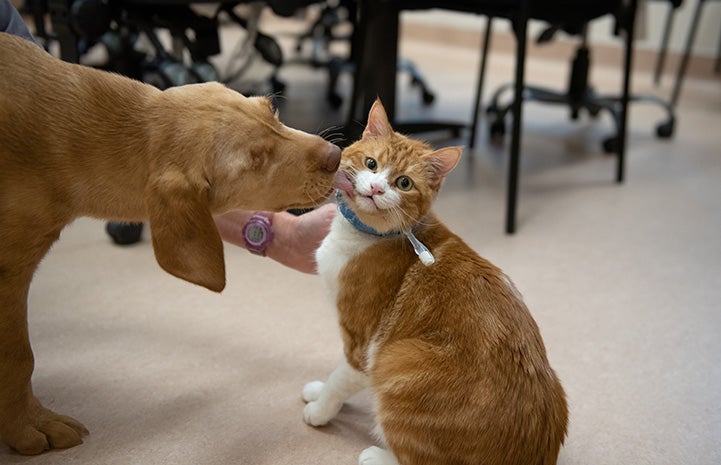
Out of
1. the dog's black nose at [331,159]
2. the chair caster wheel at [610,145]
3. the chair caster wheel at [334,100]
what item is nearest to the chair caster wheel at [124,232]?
the dog's black nose at [331,159]

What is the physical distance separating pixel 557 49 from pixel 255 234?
480cm

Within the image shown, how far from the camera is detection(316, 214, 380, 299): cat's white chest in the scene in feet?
4.18

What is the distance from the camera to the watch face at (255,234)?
1.57 metres

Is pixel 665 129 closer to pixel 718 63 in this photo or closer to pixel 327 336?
pixel 718 63

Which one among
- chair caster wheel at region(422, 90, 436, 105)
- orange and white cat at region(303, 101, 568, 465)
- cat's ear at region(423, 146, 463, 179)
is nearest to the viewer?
orange and white cat at region(303, 101, 568, 465)

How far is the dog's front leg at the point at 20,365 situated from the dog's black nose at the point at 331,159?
473mm

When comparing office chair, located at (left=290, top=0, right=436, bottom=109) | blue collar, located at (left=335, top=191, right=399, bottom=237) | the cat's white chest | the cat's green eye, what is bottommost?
office chair, located at (left=290, top=0, right=436, bottom=109)

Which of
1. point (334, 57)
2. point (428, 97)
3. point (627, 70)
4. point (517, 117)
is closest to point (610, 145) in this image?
point (627, 70)

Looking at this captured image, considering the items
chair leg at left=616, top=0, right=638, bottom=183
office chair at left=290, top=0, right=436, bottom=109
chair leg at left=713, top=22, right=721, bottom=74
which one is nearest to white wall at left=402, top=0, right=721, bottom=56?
chair leg at left=713, top=22, right=721, bottom=74

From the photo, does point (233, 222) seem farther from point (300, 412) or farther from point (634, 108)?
point (634, 108)

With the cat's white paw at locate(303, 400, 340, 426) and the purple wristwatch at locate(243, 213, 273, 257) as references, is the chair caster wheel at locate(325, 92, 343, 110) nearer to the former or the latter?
the purple wristwatch at locate(243, 213, 273, 257)

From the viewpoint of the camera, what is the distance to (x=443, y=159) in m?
1.29

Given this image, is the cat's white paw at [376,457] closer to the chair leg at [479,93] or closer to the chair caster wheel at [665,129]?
the chair leg at [479,93]

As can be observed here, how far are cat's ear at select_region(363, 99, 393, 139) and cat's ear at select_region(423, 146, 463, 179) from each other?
0.37 feet
